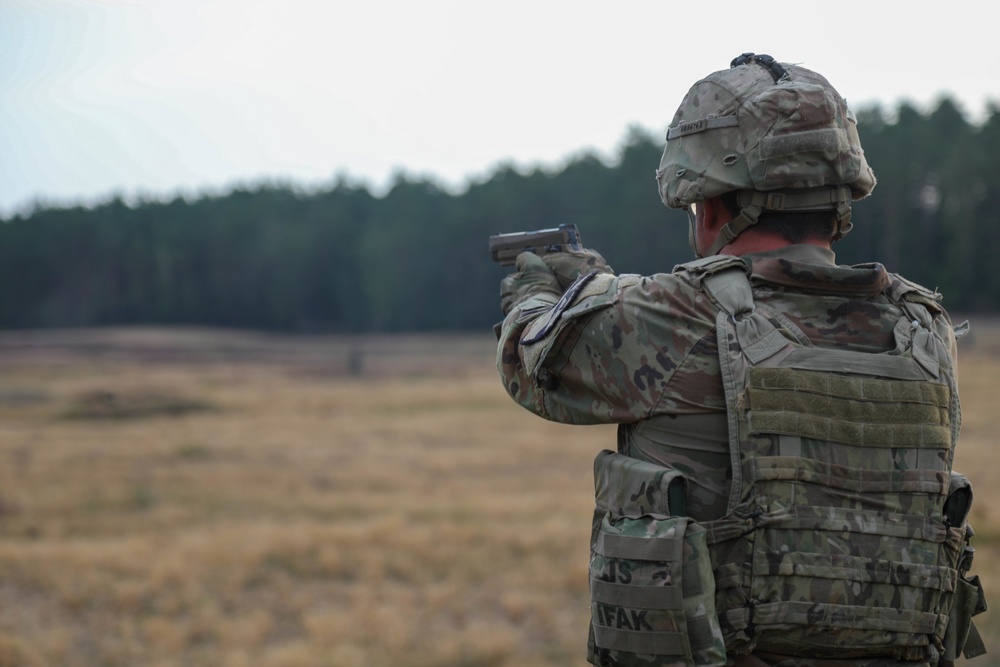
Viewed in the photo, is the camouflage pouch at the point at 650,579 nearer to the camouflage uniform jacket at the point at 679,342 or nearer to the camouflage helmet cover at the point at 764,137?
the camouflage uniform jacket at the point at 679,342

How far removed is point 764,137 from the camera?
2285 millimetres

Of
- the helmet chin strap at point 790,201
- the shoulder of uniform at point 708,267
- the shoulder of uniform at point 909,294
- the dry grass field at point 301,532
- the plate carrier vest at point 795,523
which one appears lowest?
the dry grass field at point 301,532

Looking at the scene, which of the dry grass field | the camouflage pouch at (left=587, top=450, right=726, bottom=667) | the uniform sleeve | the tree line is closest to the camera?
the camouflage pouch at (left=587, top=450, right=726, bottom=667)

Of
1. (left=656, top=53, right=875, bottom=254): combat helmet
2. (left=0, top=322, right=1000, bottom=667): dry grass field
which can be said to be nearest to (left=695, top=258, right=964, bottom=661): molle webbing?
(left=656, top=53, right=875, bottom=254): combat helmet

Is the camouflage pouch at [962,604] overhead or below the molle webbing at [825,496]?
below

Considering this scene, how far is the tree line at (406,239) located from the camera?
4325 cm

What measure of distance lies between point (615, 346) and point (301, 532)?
874 cm

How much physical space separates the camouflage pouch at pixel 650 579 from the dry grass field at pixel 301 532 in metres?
4.58

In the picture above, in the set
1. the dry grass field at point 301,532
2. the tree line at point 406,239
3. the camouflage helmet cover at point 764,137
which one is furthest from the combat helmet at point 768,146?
the tree line at point 406,239

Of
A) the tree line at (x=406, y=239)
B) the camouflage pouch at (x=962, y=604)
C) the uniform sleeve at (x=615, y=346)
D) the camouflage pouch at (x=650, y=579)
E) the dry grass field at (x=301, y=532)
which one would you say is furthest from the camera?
the tree line at (x=406, y=239)

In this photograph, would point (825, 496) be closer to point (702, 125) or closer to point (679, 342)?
point (679, 342)

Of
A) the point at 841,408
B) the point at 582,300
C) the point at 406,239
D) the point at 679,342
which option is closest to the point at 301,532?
the point at 582,300

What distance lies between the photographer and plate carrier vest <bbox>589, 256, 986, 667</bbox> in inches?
83.7

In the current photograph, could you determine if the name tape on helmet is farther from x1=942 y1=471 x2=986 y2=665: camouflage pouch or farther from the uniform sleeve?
x1=942 y1=471 x2=986 y2=665: camouflage pouch
